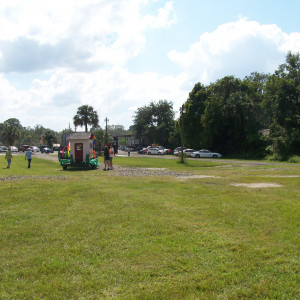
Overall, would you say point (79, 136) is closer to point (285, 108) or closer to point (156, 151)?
point (285, 108)

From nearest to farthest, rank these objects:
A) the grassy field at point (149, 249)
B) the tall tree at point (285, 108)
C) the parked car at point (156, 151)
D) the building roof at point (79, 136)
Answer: the grassy field at point (149, 249), the building roof at point (79, 136), the tall tree at point (285, 108), the parked car at point (156, 151)

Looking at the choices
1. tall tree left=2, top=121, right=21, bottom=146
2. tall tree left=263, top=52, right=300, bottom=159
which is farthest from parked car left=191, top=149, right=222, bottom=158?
tall tree left=2, top=121, right=21, bottom=146

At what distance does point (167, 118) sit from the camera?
80000mm

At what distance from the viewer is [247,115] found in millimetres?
49219

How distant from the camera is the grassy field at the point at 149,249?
4016mm

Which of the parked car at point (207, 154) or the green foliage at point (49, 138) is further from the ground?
the green foliage at point (49, 138)

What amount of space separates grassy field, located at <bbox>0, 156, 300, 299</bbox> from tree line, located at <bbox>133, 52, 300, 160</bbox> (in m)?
33.2

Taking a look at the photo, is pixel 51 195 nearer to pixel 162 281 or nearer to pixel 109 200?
pixel 109 200

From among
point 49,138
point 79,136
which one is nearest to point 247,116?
point 79,136

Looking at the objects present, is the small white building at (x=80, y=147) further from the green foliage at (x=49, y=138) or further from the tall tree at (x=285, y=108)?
the green foliage at (x=49, y=138)

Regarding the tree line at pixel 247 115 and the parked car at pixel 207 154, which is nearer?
the tree line at pixel 247 115

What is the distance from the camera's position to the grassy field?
4016mm

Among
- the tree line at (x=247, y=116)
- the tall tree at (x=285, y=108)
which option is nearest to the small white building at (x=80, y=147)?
the tree line at (x=247, y=116)

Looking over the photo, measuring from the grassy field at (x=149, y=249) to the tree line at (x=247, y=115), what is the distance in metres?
33.2
